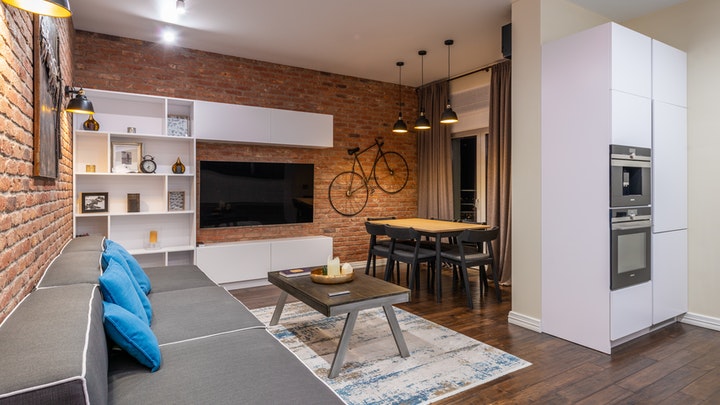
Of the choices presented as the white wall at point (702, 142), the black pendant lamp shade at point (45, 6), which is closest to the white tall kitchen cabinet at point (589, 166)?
the white wall at point (702, 142)

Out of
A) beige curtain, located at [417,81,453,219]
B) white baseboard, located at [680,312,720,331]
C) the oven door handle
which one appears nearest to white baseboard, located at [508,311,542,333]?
the oven door handle

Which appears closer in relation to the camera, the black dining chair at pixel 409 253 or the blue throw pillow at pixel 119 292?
the blue throw pillow at pixel 119 292

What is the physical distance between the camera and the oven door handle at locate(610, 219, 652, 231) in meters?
3.00

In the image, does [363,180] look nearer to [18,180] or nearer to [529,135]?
[529,135]

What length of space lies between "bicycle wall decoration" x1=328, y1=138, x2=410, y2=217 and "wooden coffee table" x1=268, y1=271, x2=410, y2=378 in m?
2.90

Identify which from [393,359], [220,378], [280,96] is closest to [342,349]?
[393,359]

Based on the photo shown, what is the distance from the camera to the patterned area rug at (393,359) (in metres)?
2.42

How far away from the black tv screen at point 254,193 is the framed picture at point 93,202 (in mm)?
976

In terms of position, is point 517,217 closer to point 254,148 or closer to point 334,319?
point 334,319

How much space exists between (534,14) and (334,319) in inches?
122

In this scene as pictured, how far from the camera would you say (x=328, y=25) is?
4.23 meters

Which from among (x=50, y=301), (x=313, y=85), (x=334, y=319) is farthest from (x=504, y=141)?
(x=50, y=301)

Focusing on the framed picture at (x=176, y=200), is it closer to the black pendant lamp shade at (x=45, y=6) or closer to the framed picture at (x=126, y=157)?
the framed picture at (x=126, y=157)

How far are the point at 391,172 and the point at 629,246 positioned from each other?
3.77 meters
